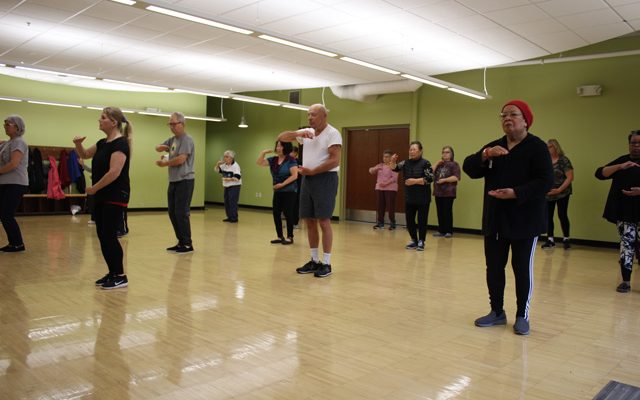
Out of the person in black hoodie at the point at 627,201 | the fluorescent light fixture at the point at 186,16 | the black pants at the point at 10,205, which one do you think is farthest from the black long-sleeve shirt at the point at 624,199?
the black pants at the point at 10,205

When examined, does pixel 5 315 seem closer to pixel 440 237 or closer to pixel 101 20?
pixel 101 20

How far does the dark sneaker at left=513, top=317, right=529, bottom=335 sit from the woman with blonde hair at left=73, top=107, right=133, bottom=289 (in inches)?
114

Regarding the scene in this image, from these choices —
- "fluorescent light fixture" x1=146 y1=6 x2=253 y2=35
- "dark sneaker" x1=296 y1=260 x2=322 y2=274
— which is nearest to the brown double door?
"fluorescent light fixture" x1=146 y1=6 x2=253 y2=35

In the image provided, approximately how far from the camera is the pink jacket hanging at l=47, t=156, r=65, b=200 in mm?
10664

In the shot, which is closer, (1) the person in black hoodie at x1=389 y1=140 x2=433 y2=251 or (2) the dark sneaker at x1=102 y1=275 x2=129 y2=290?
(2) the dark sneaker at x1=102 y1=275 x2=129 y2=290

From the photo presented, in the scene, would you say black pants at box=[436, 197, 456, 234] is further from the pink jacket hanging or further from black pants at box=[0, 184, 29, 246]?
the pink jacket hanging

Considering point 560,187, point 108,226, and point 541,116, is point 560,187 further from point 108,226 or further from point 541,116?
point 108,226

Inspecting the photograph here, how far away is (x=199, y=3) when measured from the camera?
581 cm

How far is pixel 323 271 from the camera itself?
478cm

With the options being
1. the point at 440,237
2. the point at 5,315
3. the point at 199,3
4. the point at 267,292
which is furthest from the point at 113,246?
the point at 440,237

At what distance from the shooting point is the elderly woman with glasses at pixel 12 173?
17.6ft

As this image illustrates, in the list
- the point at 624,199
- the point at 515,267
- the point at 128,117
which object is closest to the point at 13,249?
the point at 515,267

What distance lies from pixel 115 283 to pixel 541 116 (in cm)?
766

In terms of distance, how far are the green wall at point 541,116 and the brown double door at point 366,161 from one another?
10.2 inches
